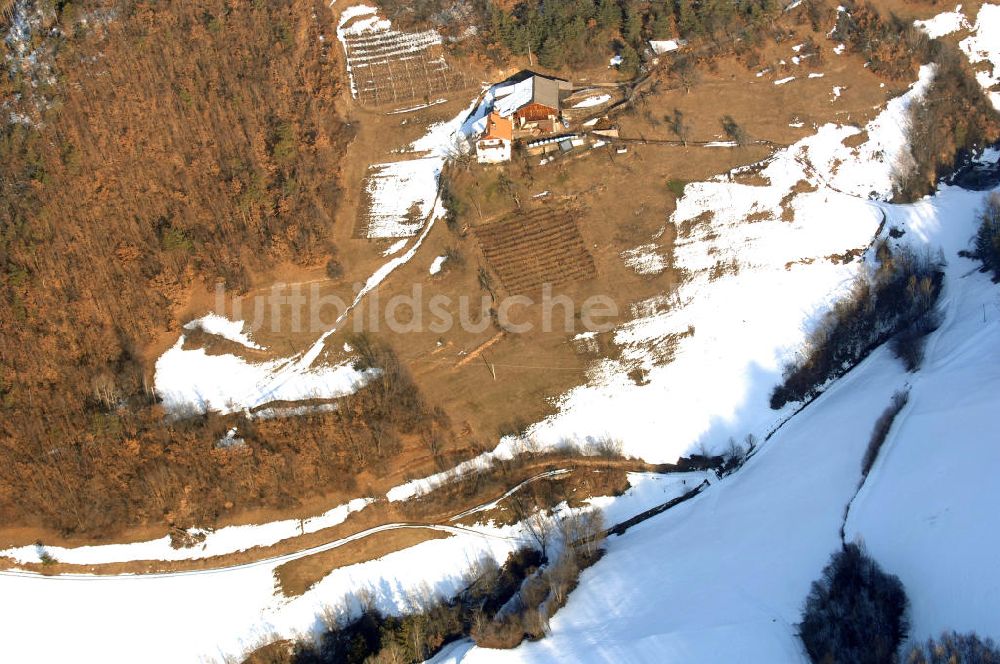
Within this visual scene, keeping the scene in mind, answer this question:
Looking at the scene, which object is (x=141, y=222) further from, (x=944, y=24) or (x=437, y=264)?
(x=944, y=24)

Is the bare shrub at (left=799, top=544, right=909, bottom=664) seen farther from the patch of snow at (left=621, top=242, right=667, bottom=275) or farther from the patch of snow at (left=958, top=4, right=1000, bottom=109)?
the patch of snow at (left=958, top=4, right=1000, bottom=109)

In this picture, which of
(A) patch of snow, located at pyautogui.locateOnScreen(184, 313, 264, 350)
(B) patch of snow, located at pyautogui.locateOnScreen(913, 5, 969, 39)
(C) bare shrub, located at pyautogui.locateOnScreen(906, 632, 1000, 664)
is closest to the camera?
(C) bare shrub, located at pyautogui.locateOnScreen(906, 632, 1000, 664)

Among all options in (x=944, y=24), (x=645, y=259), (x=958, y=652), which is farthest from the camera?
(x=944, y=24)

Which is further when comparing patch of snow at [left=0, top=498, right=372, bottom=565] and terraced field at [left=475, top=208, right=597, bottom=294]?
terraced field at [left=475, top=208, right=597, bottom=294]

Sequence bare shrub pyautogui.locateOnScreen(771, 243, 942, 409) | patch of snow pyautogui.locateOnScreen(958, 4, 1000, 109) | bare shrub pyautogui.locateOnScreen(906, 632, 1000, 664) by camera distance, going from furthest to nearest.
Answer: patch of snow pyautogui.locateOnScreen(958, 4, 1000, 109)
bare shrub pyautogui.locateOnScreen(771, 243, 942, 409)
bare shrub pyautogui.locateOnScreen(906, 632, 1000, 664)

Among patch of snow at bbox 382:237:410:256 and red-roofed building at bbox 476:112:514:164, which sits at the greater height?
red-roofed building at bbox 476:112:514:164

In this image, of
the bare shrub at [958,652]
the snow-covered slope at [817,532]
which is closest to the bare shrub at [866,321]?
the snow-covered slope at [817,532]

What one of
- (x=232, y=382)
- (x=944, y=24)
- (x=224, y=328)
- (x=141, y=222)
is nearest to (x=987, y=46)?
(x=944, y=24)

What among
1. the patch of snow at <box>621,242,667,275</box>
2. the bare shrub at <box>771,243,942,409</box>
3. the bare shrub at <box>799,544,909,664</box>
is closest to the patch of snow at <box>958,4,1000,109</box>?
the bare shrub at <box>771,243,942,409</box>

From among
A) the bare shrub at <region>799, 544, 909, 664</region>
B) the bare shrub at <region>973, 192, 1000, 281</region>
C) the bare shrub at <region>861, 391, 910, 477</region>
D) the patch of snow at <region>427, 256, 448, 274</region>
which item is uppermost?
the patch of snow at <region>427, 256, 448, 274</region>

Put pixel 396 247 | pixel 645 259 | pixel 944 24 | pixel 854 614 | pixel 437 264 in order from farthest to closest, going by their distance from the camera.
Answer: pixel 944 24 → pixel 396 247 → pixel 645 259 → pixel 437 264 → pixel 854 614

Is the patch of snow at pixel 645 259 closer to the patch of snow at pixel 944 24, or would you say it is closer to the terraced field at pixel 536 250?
the terraced field at pixel 536 250

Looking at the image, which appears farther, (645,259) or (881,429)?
(645,259)

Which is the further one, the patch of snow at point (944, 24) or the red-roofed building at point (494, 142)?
the patch of snow at point (944, 24)
